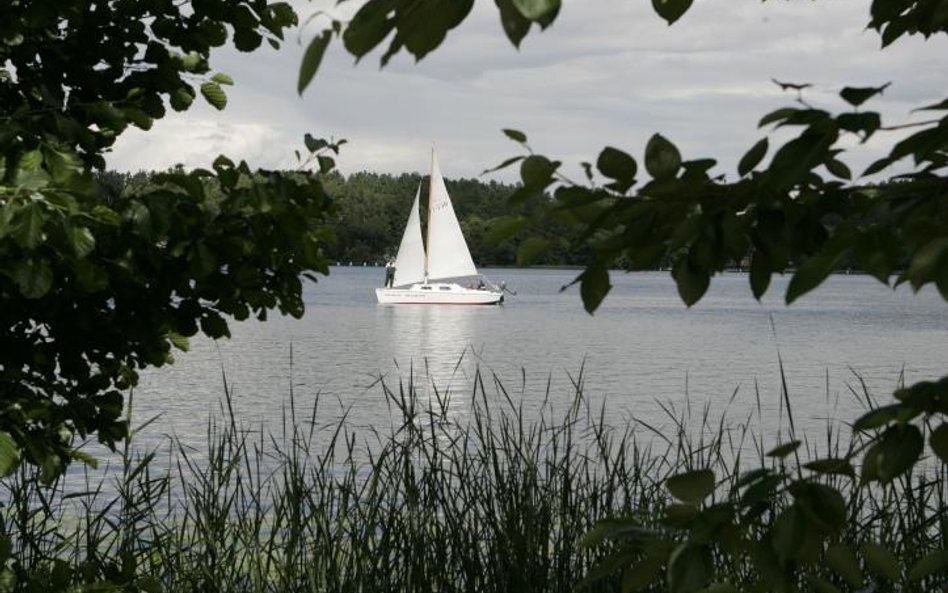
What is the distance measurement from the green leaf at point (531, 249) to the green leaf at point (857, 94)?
0.50 m

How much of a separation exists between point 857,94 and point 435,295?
6291 cm

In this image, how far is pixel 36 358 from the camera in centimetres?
407

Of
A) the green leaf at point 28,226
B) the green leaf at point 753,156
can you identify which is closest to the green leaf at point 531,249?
the green leaf at point 753,156

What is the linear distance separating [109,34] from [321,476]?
2.16m

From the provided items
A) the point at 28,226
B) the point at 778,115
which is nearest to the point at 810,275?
the point at 778,115

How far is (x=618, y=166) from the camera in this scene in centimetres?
193

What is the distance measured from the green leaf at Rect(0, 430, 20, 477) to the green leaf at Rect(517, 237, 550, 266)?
1.93 m

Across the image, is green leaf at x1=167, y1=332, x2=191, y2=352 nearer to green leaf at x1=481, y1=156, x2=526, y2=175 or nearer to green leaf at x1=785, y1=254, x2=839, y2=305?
green leaf at x1=481, y1=156, x2=526, y2=175

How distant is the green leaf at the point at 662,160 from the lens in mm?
1908

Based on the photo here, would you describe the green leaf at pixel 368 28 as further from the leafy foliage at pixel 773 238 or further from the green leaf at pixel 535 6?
the green leaf at pixel 535 6

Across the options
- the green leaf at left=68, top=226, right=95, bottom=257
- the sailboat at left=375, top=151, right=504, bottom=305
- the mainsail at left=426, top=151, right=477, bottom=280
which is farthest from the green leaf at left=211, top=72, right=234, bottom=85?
the mainsail at left=426, top=151, right=477, bottom=280

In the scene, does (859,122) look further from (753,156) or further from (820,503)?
(820,503)

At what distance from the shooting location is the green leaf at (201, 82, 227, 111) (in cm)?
454

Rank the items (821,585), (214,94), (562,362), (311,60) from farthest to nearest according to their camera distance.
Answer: (562,362)
(214,94)
(821,585)
(311,60)
